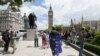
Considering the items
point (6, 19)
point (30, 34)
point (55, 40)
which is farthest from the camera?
point (6, 19)

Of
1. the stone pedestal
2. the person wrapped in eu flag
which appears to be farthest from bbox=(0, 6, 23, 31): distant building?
the person wrapped in eu flag

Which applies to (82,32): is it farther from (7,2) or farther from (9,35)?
(9,35)

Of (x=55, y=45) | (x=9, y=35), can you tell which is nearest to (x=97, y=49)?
(x=55, y=45)

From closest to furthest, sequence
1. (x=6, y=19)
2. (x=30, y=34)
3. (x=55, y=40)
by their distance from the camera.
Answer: (x=55, y=40), (x=30, y=34), (x=6, y=19)

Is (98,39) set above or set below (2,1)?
below

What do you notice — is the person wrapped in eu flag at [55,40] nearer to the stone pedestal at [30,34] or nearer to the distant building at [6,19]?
the stone pedestal at [30,34]

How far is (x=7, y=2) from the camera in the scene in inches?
672

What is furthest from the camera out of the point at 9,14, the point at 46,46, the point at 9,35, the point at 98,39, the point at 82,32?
the point at 9,14

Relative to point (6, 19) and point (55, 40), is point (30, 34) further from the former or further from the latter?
point (6, 19)

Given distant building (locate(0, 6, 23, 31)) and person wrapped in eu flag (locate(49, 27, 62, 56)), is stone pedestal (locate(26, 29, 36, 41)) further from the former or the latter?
distant building (locate(0, 6, 23, 31))

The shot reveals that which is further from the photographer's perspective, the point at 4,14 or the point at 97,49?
the point at 4,14

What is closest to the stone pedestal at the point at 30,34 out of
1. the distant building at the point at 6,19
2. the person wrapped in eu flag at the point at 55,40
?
the person wrapped in eu flag at the point at 55,40

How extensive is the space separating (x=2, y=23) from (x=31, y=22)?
5627 inches

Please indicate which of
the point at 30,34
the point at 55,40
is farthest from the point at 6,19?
the point at 55,40
